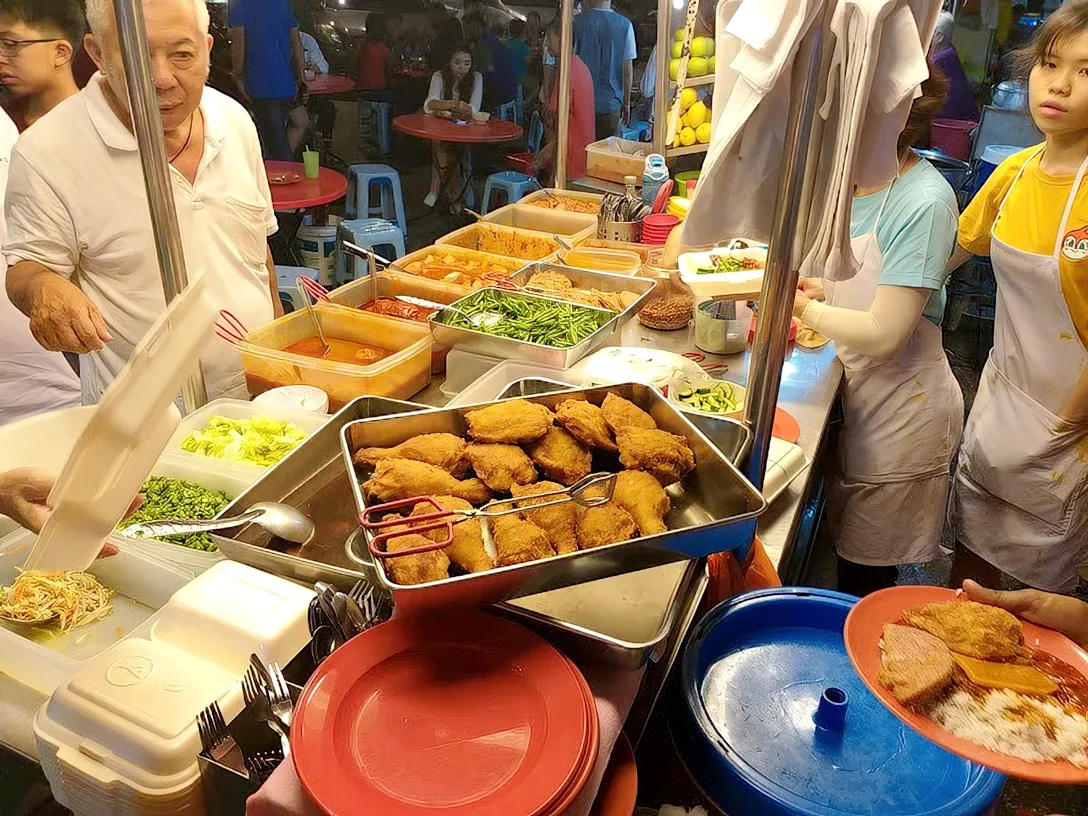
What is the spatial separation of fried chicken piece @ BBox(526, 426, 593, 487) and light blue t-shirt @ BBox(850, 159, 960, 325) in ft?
5.31

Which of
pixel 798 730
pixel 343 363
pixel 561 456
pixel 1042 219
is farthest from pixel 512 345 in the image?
pixel 1042 219

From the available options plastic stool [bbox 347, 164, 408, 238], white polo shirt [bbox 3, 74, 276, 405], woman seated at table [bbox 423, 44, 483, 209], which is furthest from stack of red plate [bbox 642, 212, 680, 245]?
woman seated at table [bbox 423, 44, 483, 209]

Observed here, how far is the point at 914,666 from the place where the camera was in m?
1.12

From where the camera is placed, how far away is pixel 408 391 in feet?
8.39

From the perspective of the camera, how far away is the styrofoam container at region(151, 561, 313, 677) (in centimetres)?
131

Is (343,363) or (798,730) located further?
(343,363)

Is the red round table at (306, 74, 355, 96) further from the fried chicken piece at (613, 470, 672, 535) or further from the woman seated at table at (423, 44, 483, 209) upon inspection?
the fried chicken piece at (613, 470, 672, 535)

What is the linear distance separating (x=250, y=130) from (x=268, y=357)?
1267 millimetres

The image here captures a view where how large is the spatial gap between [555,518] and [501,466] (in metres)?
0.15

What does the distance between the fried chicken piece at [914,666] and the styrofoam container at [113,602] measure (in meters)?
1.24

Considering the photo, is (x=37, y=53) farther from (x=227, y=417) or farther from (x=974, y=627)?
(x=974, y=627)

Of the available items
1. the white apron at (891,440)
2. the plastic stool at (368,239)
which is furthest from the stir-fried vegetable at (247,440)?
the plastic stool at (368,239)

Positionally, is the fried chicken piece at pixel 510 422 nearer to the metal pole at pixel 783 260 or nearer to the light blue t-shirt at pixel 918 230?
the metal pole at pixel 783 260

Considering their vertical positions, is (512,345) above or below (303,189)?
above
